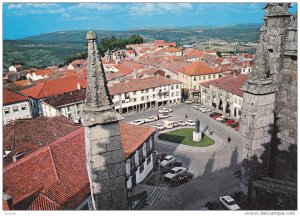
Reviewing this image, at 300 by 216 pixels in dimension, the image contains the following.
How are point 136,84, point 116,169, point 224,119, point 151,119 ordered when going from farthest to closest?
point 136,84 < point 151,119 < point 224,119 < point 116,169

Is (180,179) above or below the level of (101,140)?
below

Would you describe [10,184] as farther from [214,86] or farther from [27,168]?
[214,86]

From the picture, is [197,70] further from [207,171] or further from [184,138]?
[207,171]

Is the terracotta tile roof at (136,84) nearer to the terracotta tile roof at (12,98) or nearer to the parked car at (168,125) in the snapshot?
the parked car at (168,125)

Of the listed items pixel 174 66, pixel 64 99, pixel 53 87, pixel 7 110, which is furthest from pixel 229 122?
pixel 7 110

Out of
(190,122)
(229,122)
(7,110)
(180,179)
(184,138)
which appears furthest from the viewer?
(190,122)

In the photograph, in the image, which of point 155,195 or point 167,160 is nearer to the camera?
point 155,195

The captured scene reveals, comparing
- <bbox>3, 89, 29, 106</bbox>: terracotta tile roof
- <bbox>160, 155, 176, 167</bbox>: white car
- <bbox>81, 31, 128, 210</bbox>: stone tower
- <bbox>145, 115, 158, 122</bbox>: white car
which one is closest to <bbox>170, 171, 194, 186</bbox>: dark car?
<bbox>160, 155, 176, 167</bbox>: white car
